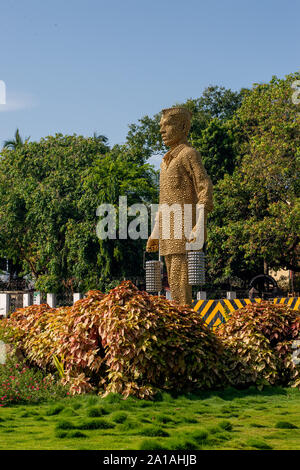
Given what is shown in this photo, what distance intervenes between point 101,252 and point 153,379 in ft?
51.9

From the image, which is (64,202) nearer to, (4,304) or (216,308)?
(4,304)

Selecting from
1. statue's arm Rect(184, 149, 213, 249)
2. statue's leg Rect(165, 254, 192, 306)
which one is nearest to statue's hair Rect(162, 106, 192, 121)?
statue's arm Rect(184, 149, 213, 249)

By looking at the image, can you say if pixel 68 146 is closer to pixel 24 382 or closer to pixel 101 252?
pixel 101 252

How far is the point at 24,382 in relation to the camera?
7.22 m

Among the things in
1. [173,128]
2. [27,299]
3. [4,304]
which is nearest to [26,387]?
[173,128]

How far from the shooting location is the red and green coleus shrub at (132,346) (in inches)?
265

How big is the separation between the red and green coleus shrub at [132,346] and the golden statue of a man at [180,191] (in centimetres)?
90

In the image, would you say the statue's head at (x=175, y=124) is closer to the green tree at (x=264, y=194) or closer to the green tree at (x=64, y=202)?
the green tree at (x=264, y=194)

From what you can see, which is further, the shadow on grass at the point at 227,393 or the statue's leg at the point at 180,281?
the statue's leg at the point at 180,281

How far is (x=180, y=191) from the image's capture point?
8672 mm

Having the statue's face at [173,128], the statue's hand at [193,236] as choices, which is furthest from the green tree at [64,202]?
the statue's hand at [193,236]

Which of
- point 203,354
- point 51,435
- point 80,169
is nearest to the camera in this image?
point 51,435

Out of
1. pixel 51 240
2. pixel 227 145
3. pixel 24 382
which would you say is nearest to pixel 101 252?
pixel 51 240

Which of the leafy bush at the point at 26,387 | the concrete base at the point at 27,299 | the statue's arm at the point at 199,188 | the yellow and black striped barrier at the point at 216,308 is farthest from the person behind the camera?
the concrete base at the point at 27,299
